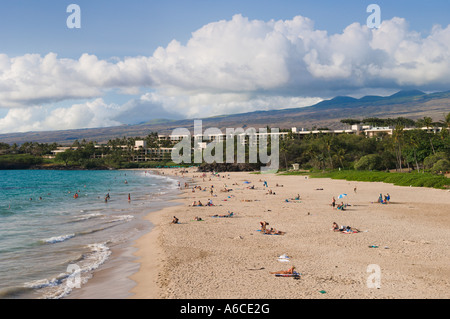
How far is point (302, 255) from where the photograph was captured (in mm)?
17047

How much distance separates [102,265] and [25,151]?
205 m

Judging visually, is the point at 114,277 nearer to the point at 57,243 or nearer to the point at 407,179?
the point at 57,243

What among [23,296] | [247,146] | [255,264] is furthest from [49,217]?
[247,146]

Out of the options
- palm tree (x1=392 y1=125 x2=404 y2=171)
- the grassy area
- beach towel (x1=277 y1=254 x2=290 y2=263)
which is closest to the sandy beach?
beach towel (x1=277 y1=254 x2=290 y2=263)

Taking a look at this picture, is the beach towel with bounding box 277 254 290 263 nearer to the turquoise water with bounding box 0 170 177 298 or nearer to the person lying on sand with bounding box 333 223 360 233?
the person lying on sand with bounding box 333 223 360 233

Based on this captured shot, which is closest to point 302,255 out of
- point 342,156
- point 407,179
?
point 407,179

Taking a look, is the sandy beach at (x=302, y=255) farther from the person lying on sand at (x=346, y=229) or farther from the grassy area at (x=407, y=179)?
the grassy area at (x=407, y=179)

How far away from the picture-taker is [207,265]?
52.1 feet

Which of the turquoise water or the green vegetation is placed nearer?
the turquoise water

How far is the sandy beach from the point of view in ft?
41.2

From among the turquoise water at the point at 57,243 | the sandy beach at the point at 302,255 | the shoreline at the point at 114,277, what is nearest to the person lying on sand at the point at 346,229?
the sandy beach at the point at 302,255

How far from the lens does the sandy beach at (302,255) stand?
12.6 meters

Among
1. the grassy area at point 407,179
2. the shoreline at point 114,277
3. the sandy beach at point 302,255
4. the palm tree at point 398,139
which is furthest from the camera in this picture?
the palm tree at point 398,139
